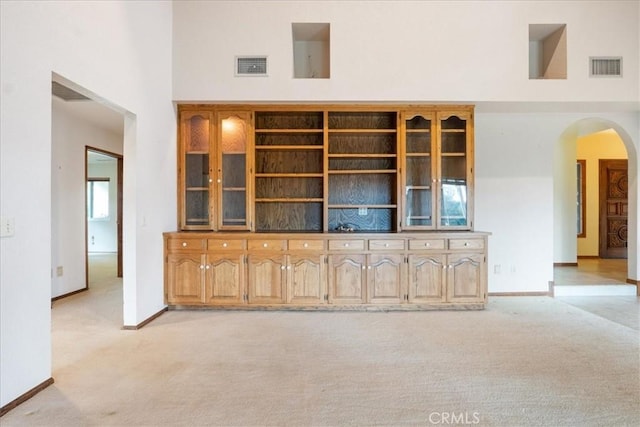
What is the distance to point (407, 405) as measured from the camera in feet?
7.02

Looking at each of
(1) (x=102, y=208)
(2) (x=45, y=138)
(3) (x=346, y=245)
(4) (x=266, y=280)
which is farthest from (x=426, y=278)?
(1) (x=102, y=208)

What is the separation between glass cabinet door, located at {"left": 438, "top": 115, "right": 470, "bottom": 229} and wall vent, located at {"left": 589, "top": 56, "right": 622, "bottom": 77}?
1503 millimetres

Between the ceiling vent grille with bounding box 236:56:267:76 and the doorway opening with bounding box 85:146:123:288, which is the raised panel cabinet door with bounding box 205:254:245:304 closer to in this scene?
the ceiling vent grille with bounding box 236:56:267:76

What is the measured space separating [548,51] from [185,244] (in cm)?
493

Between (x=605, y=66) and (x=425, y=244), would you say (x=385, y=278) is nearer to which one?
(x=425, y=244)

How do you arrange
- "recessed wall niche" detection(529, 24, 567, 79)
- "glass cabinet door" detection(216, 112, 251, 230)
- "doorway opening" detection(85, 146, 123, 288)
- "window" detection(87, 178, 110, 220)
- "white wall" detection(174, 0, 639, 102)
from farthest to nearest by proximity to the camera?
"window" detection(87, 178, 110, 220) < "doorway opening" detection(85, 146, 123, 288) < "glass cabinet door" detection(216, 112, 251, 230) < "recessed wall niche" detection(529, 24, 567, 79) < "white wall" detection(174, 0, 639, 102)

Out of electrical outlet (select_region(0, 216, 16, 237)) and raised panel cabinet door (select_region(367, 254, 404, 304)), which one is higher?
electrical outlet (select_region(0, 216, 16, 237))

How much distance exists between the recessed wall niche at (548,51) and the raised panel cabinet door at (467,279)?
2.38m

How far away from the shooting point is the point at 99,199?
400 inches

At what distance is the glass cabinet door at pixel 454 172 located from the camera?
4344mm

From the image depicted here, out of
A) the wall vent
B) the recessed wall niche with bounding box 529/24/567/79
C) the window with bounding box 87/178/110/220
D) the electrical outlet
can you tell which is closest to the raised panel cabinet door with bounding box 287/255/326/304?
the electrical outlet

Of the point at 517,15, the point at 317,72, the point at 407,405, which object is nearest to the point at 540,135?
the point at 517,15

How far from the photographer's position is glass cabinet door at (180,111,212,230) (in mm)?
4336

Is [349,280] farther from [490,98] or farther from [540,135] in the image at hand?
[540,135]
